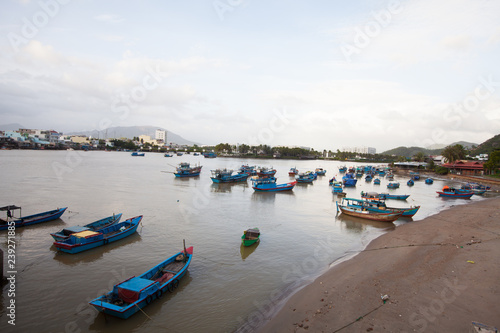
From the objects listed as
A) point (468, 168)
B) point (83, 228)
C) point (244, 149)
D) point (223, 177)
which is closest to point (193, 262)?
point (83, 228)

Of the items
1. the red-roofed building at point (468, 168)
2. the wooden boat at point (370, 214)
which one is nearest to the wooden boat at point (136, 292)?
the wooden boat at point (370, 214)

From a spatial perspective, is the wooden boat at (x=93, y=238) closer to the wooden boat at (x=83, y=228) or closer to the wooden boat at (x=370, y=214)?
the wooden boat at (x=83, y=228)

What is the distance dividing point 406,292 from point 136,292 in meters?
9.18

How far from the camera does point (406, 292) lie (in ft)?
30.2

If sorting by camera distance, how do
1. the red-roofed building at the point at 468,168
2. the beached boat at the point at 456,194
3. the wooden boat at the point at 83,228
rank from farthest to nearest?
the red-roofed building at the point at 468,168, the beached boat at the point at 456,194, the wooden boat at the point at 83,228

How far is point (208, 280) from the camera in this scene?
1148cm

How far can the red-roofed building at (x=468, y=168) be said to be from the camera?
68.1m

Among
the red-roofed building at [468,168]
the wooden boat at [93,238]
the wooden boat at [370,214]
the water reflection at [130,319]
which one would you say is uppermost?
the red-roofed building at [468,168]

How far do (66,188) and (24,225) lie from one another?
1639 cm

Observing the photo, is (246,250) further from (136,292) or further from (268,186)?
(268,186)

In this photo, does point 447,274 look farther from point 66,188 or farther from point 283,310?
point 66,188

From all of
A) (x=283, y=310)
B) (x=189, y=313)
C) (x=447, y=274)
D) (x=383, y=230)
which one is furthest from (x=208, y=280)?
(x=383, y=230)

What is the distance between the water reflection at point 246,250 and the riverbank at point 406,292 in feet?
14.0

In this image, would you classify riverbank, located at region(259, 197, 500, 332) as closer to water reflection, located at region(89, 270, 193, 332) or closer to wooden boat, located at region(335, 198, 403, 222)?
water reflection, located at region(89, 270, 193, 332)
